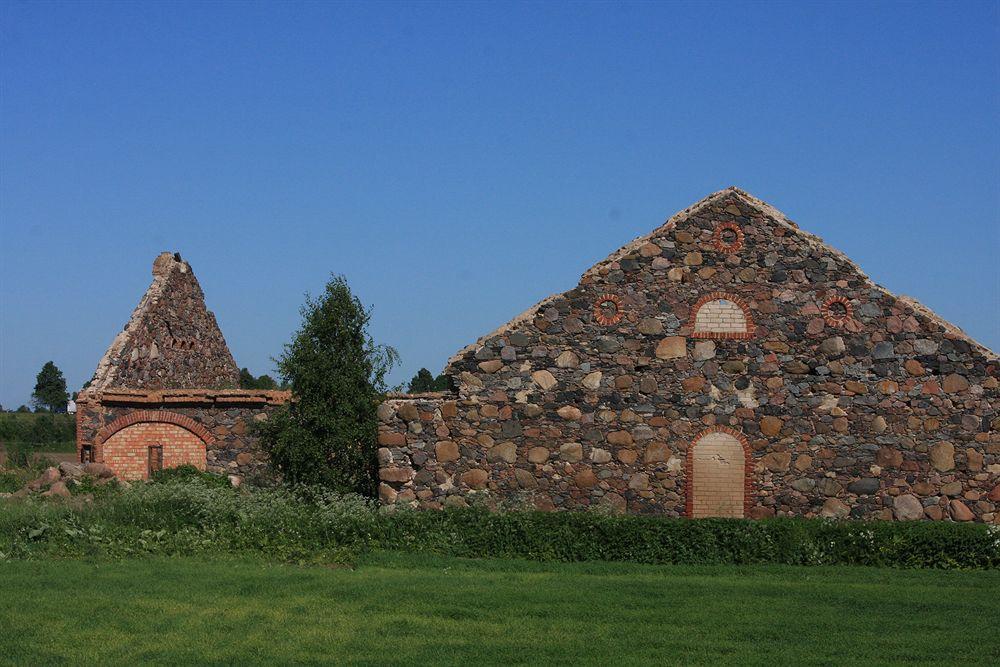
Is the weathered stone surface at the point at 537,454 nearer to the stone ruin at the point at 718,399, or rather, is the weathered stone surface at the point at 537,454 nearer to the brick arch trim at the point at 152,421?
the stone ruin at the point at 718,399

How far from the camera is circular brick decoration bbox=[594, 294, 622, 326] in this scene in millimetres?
20828

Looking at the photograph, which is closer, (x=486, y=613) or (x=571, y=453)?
(x=486, y=613)

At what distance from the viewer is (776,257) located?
20891mm

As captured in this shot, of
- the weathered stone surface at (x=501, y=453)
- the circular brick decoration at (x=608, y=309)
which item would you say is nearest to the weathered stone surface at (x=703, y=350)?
the circular brick decoration at (x=608, y=309)

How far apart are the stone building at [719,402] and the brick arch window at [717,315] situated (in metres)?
0.03

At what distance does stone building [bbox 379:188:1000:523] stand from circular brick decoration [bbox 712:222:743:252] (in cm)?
6

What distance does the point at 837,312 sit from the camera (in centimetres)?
2077

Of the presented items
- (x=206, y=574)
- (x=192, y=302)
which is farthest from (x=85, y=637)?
(x=192, y=302)

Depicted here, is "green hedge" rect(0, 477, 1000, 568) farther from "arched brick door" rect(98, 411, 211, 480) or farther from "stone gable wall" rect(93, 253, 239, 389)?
"stone gable wall" rect(93, 253, 239, 389)

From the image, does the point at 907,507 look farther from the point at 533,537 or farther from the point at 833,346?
the point at 533,537

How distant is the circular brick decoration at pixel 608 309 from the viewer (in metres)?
20.8

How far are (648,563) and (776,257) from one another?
21.8 feet

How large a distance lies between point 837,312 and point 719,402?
279 cm

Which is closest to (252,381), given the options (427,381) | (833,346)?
(427,381)
